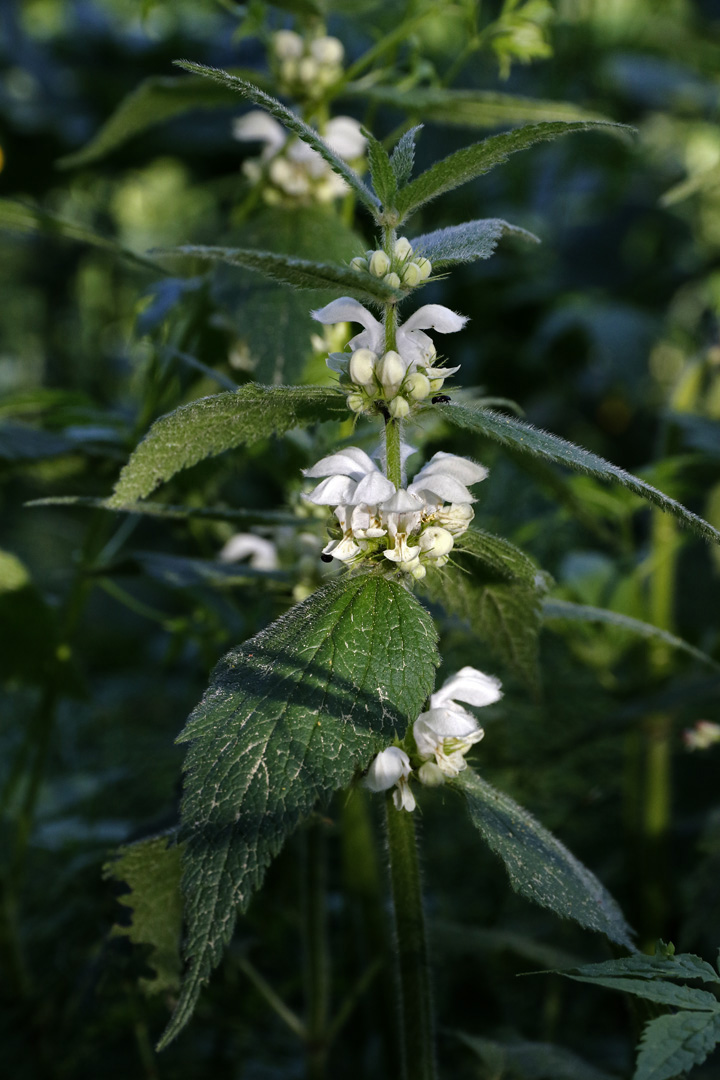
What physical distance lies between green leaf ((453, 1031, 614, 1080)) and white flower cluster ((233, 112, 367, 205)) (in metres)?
0.77

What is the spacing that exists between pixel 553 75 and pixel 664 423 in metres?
1.19

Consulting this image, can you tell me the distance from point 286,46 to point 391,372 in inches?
21.7

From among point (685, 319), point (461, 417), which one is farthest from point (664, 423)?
point (685, 319)

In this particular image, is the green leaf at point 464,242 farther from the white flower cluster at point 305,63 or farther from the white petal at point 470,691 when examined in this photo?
the white flower cluster at point 305,63

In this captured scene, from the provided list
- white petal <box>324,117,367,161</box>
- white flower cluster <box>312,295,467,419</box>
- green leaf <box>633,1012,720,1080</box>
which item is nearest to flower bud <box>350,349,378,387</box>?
white flower cluster <box>312,295,467,419</box>

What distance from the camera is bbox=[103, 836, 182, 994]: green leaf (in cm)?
67

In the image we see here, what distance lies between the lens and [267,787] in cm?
47

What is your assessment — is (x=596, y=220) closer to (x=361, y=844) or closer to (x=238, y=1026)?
(x=361, y=844)

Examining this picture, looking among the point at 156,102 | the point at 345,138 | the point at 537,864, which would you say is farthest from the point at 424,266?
the point at 156,102

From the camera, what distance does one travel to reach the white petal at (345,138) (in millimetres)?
925

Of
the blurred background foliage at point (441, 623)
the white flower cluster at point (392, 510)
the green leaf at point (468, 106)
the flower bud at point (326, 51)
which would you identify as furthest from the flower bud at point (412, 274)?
the flower bud at point (326, 51)

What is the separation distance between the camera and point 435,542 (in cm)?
54

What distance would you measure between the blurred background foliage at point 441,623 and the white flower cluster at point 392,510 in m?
0.14

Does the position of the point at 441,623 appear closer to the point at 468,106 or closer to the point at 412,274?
the point at 412,274
